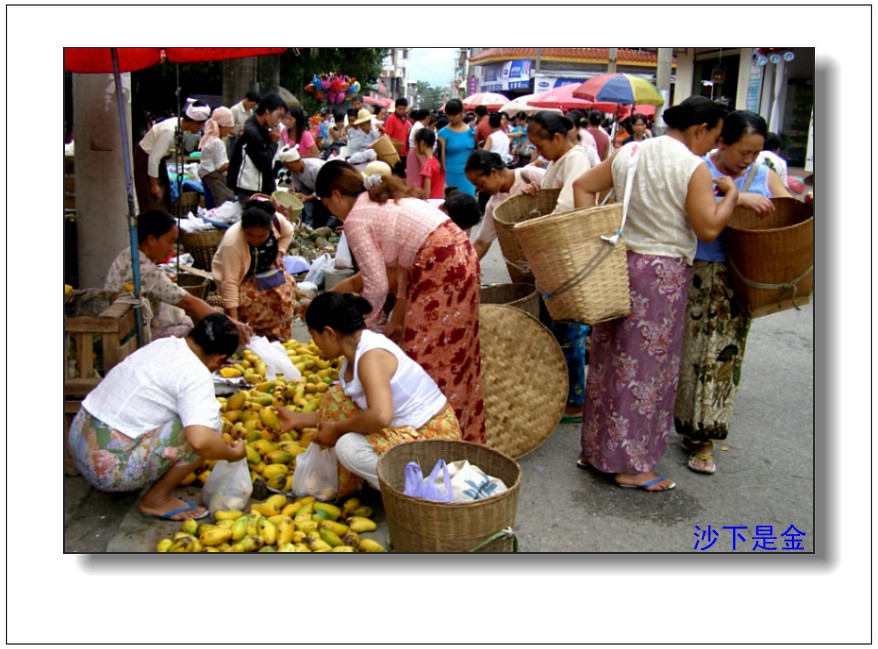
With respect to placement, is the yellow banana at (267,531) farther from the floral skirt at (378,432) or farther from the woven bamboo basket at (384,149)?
the woven bamboo basket at (384,149)

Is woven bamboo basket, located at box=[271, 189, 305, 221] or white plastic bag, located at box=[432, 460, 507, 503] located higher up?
woven bamboo basket, located at box=[271, 189, 305, 221]

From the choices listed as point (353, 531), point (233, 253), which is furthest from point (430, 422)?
point (233, 253)

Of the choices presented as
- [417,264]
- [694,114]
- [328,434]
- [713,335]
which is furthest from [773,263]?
[328,434]

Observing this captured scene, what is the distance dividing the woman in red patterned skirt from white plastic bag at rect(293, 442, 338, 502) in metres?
0.65

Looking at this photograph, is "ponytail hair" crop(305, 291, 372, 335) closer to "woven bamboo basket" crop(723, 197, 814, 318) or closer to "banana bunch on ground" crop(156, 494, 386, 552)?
"banana bunch on ground" crop(156, 494, 386, 552)

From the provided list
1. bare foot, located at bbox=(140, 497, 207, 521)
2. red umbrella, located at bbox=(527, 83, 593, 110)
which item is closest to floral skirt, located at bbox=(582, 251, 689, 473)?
bare foot, located at bbox=(140, 497, 207, 521)

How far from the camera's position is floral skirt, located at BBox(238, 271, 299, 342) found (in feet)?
18.3

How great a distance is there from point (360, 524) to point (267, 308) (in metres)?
2.53

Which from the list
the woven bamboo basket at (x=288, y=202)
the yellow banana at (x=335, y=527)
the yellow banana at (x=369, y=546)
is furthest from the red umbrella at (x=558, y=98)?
the yellow banana at (x=369, y=546)

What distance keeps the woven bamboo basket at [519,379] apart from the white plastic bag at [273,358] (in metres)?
1.24

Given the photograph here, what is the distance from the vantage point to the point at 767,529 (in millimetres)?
3801

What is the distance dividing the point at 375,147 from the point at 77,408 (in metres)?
8.27

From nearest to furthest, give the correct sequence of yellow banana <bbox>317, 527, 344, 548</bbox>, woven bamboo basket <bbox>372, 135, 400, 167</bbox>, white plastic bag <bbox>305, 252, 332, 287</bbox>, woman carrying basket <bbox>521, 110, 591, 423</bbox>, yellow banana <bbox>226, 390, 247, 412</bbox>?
1. yellow banana <bbox>317, 527, 344, 548</bbox>
2. yellow banana <bbox>226, 390, 247, 412</bbox>
3. woman carrying basket <bbox>521, 110, 591, 423</bbox>
4. white plastic bag <bbox>305, 252, 332, 287</bbox>
5. woven bamboo basket <bbox>372, 135, 400, 167</bbox>

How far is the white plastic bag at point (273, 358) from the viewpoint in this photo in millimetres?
4703
